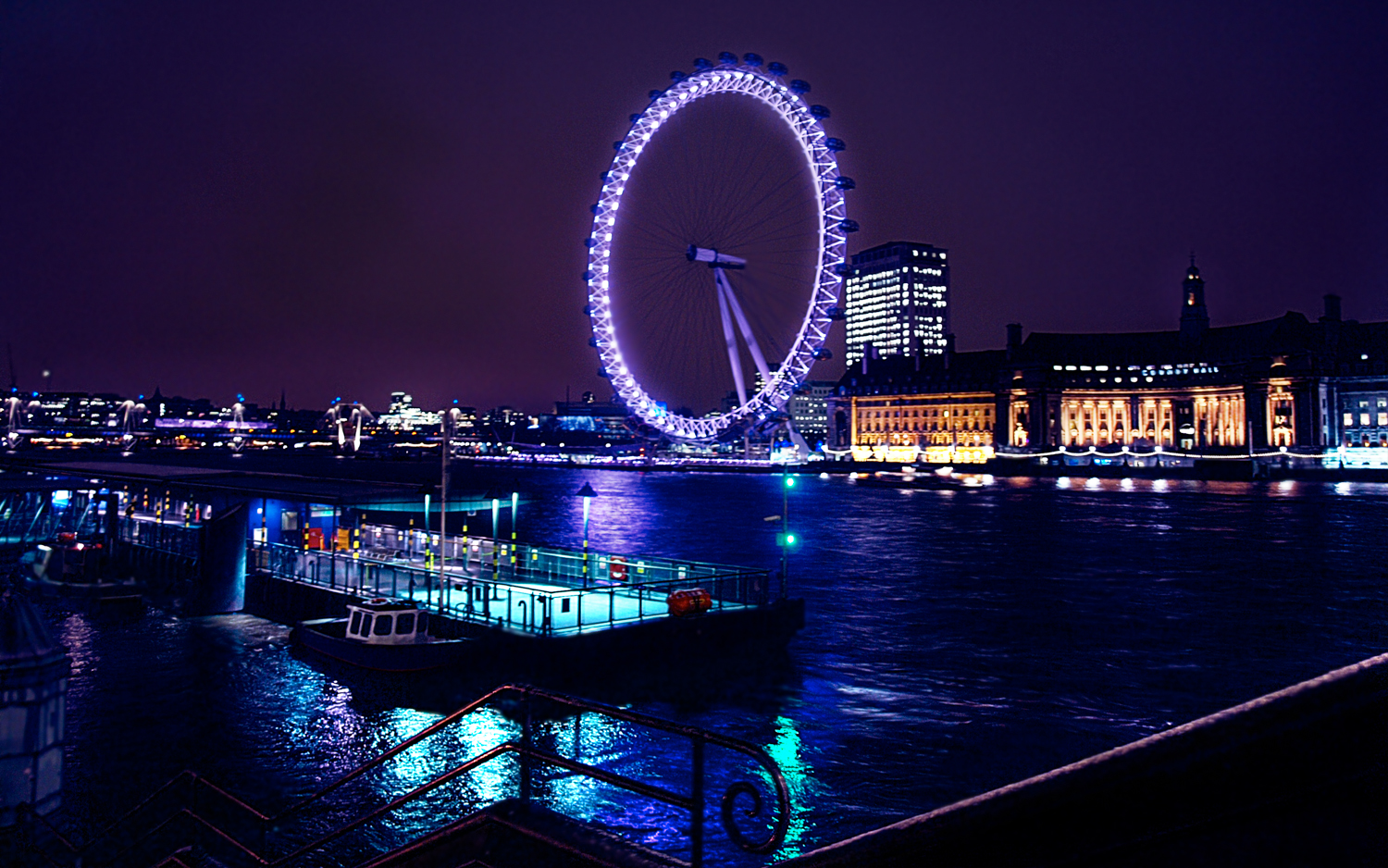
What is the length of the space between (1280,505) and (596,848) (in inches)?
4557

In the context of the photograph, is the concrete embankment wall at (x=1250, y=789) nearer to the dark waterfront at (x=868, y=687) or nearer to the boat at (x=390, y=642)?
the dark waterfront at (x=868, y=687)

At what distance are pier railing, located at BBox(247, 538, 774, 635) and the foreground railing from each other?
26.0ft

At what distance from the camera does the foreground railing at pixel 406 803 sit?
533cm

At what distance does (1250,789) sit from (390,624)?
2678 centimetres

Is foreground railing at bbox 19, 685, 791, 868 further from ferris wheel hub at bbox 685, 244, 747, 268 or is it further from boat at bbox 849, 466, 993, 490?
boat at bbox 849, 466, 993, 490

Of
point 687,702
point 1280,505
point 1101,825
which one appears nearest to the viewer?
point 1101,825

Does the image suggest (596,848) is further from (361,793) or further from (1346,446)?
(1346,446)

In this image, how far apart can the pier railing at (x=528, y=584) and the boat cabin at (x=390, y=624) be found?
40.6 inches

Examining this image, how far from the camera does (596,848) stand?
5.22 meters

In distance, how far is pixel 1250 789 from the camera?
2.03 metres

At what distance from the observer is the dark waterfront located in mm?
19469

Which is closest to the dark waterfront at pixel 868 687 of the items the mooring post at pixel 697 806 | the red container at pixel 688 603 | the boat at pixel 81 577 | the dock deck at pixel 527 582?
the red container at pixel 688 603

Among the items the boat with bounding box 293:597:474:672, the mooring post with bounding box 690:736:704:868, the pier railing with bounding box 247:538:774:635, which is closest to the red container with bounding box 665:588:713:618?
the pier railing with bounding box 247:538:774:635

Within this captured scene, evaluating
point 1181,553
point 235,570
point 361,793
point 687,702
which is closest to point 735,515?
point 1181,553
